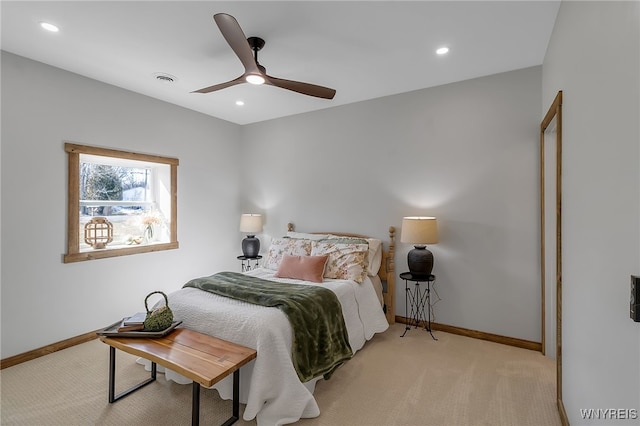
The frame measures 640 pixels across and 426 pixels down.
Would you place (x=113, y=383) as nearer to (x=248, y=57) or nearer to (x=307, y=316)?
(x=307, y=316)

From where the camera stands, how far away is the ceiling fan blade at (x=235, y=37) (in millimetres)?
1776

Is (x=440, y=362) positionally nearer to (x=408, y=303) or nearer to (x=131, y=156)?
(x=408, y=303)

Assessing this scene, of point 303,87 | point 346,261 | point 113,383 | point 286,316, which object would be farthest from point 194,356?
point 303,87

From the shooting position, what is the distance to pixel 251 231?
4.68 metres

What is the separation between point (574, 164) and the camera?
1782 mm

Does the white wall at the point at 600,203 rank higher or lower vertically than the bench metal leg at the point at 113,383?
higher

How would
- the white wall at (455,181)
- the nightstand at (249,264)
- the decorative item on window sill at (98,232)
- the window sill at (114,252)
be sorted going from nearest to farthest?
1. the white wall at (455,181)
2. the window sill at (114,252)
3. the decorative item on window sill at (98,232)
4. the nightstand at (249,264)

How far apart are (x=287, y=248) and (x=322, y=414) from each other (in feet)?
6.79

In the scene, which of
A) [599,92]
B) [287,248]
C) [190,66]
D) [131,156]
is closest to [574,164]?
[599,92]

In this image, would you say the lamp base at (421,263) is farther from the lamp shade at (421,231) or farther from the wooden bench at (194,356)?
the wooden bench at (194,356)

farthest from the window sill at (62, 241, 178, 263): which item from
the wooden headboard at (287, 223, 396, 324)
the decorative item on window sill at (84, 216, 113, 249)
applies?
the wooden headboard at (287, 223, 396, 324)

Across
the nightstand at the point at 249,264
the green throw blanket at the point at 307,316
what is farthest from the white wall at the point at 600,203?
the nightstand at the point at 249,264

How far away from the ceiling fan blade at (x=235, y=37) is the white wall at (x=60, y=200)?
2.18 metres

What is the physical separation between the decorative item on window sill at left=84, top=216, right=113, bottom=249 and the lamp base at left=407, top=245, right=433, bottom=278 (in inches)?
136
